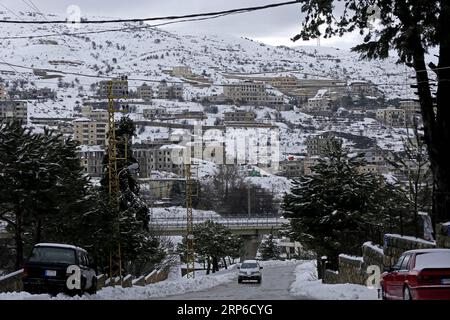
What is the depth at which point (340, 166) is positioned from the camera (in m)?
41.5

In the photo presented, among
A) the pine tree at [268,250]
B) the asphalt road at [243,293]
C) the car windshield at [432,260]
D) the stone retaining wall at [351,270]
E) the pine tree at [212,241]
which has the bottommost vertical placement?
the pine tree at [268,250]

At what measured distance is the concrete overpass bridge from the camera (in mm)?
104438

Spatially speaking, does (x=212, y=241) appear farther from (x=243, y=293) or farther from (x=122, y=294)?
(x=122, y=294)

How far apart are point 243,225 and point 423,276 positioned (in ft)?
313

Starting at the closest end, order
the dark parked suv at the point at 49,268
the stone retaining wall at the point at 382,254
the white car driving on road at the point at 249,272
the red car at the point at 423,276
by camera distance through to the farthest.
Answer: the red car at the point at 423,276, the stone retaining wall at the point at 382,254, the dark parked suv at the point at 49,268, the white car driving on road at the point at 249,272

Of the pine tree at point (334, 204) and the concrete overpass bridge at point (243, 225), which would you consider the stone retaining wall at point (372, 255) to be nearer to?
the pine tree at point (334, 204)

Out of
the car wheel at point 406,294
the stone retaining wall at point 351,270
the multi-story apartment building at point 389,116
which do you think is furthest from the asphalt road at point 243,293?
the multi-story apartment building at point 389,116

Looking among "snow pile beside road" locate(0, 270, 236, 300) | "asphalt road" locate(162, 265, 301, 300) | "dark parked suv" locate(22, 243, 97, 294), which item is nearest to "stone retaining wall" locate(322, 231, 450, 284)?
"asphalt road" locate(162, 265, 301, 300)

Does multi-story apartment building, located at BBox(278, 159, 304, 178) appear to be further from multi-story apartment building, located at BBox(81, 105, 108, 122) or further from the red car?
the red car

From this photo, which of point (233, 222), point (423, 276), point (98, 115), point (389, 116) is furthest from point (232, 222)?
point (423, 276)

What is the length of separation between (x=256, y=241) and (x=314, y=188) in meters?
76.8

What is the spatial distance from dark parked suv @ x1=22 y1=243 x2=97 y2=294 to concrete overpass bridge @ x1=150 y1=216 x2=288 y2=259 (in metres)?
78.3

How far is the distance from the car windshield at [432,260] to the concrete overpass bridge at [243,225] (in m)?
85.8

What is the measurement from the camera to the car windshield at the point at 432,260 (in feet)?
48.0
